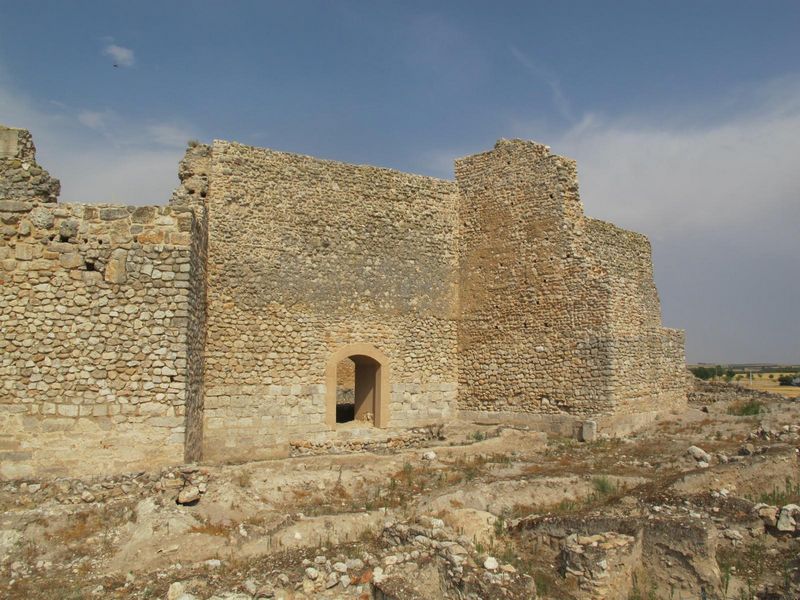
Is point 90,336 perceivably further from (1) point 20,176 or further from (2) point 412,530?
(2) point 412,530

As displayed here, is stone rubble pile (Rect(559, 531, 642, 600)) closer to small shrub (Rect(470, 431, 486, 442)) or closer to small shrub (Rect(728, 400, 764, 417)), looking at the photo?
small shrub (Rect(470, 431, 486, 442))

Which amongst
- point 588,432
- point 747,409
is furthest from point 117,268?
point 747,409

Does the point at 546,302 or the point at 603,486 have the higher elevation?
the point at 546,302

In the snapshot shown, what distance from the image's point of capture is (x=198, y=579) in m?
5.64

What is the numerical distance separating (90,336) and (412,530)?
4.99 metres

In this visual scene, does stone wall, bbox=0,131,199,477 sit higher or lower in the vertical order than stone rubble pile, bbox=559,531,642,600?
higher

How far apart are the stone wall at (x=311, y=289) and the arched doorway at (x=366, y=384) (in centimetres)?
15

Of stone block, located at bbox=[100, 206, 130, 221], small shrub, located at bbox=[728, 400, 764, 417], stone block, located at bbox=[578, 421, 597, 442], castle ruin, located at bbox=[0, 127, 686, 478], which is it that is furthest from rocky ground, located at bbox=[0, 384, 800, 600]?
small shrub, located at bbox=[728, 400, 764, 417]

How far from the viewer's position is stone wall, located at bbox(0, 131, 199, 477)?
26.8 ft

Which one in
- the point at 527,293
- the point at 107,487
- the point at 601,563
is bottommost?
the point at 601,563

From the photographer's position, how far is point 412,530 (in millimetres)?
6227

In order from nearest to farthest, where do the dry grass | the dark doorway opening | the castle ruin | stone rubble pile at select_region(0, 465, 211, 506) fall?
the dry grass → stone rubble pile at select_region(0, 465, 211, 506) → the castle ruin → the dark doorway opening

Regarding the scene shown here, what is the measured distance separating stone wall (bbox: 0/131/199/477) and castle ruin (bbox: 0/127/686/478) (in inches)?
1.0

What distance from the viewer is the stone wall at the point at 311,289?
11.8 m
